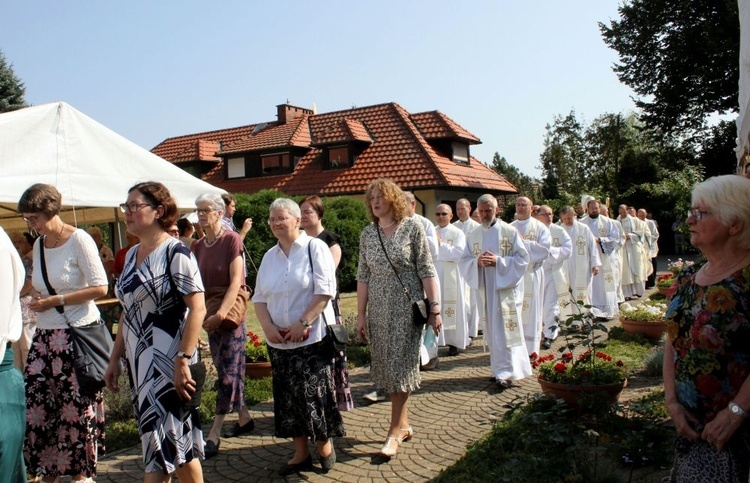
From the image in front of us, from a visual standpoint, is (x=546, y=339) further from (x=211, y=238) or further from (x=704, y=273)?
(x=704, y=273)

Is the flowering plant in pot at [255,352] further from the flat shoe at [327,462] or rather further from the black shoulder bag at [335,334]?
the black shoulder bag at [335,334]

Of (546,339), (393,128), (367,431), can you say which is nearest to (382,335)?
(367,431)

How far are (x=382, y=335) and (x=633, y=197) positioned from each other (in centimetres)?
3220

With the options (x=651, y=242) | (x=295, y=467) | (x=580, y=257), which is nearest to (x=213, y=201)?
(x=295, y=467)

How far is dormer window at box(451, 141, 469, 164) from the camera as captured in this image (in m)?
29.0

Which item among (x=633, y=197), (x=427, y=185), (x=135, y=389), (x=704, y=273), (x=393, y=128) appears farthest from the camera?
(x=633, y=197)

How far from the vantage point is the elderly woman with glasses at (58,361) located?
4668 millimetres

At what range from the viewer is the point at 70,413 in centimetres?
473

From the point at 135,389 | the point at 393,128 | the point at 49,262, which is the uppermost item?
the point at 393,128

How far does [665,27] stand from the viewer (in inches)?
1016

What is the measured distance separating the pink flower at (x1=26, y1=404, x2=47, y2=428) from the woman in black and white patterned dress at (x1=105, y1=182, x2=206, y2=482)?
54.3 inches

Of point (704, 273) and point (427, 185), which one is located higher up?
point (427, 185)

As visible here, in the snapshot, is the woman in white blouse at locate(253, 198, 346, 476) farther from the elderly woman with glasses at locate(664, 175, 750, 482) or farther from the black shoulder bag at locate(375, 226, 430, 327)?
the elderly woman with glasses at locate(664, 175, 750, 482)

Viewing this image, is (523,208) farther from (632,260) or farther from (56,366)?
(632,260)
